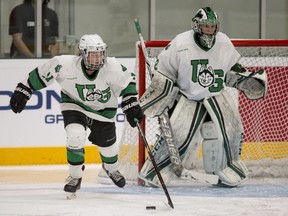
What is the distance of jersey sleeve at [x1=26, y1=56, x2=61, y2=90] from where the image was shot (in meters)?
6.04

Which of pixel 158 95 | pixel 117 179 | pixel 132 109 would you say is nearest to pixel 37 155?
pixel 158 95

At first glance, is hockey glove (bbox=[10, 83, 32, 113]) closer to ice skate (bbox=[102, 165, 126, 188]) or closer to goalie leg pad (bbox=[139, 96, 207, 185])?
ice skate (bbox=[102, 165, 126, 188])

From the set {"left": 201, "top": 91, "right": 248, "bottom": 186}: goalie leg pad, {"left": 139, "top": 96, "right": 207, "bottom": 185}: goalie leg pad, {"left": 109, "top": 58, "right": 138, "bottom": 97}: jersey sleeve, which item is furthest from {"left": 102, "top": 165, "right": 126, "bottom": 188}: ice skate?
{"left": 201, "top": 91, "right": 248, "bottom": 186}: goalie leg pad

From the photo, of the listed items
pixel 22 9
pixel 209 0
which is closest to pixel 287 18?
pixel 209 0

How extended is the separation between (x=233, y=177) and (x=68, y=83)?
1.26 m

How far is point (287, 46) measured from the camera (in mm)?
6996

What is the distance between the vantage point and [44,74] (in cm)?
604

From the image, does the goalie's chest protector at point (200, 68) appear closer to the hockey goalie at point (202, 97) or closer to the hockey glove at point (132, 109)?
the hockey goalie at point (202, 97)

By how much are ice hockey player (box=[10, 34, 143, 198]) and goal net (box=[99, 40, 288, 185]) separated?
0.77 meters

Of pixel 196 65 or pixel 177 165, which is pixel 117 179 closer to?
pixel 177 165

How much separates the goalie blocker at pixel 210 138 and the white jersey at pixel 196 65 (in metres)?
0.08

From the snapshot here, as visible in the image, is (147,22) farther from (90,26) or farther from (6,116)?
(6,116)

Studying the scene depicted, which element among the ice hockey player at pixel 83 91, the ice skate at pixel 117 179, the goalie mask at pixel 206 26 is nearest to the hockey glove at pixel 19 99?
the ice hockey player at pixel 83 91

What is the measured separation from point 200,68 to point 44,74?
104cm
